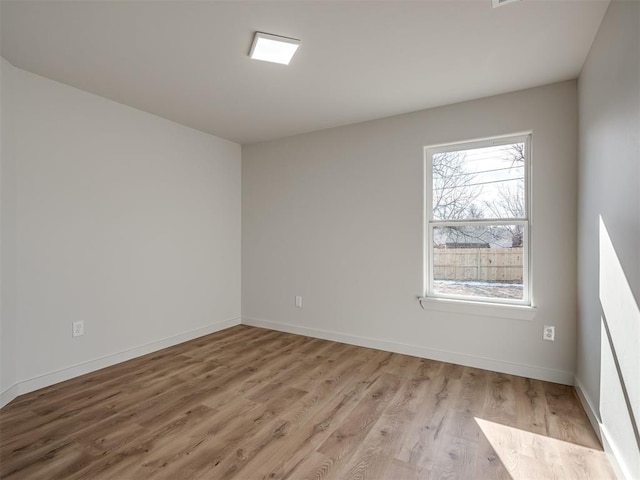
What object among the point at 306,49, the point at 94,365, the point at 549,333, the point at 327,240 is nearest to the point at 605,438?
the point at 549,333

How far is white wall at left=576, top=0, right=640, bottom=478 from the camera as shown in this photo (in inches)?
61.3

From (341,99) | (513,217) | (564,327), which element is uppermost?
(341,99)

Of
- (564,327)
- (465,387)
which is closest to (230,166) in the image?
(465,387)

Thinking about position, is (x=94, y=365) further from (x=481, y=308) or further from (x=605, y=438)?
(x=605, y=438)

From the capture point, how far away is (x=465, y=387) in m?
2.77

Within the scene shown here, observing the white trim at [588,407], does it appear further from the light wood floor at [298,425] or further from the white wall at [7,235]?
the white wall at [7,235]

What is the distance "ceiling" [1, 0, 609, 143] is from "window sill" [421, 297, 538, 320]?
195cm

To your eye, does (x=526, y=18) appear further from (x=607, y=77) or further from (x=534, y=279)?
(x=534, y=279)

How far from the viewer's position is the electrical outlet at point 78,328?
293 cm

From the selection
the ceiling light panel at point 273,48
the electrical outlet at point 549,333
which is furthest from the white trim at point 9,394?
the electrical outlet at point 549,333

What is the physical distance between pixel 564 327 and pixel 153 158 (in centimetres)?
430

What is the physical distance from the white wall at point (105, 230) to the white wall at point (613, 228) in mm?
3866

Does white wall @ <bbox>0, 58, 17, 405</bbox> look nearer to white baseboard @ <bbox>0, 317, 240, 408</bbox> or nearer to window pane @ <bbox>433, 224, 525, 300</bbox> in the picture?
white baseboard @ <bbox>0, 317, 240, 408</bbox>

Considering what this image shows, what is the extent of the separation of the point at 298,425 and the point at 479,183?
106 inches
